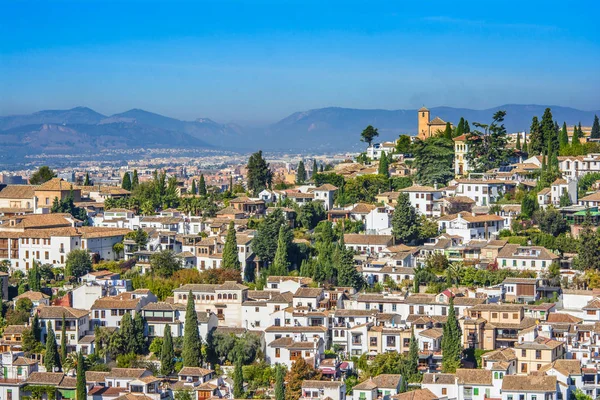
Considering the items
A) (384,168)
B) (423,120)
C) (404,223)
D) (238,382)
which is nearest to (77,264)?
(238,382)

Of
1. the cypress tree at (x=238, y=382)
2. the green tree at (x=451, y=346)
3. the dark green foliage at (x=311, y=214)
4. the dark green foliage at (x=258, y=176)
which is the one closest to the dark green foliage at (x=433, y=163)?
the dark green foliage at (x=311, y=214)

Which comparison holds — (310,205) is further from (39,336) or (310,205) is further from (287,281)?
(39,336)

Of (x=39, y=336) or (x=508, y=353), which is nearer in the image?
(x=508, y=353)

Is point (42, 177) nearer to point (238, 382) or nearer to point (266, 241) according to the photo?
point (266, 241)

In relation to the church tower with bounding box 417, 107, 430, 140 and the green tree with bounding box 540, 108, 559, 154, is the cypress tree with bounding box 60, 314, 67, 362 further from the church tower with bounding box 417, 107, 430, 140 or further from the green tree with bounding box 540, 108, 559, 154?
the church tower with bounding box 417, 107, 430, 140

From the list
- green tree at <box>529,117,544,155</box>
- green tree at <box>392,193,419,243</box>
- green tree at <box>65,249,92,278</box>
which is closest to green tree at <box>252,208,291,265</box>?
green tree at <box>392,193,419,243</box>

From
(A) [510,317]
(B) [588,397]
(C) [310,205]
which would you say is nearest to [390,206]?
(C) [310,205]

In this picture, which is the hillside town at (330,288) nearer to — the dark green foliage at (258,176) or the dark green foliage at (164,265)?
the dark green foliage at (164,265)
